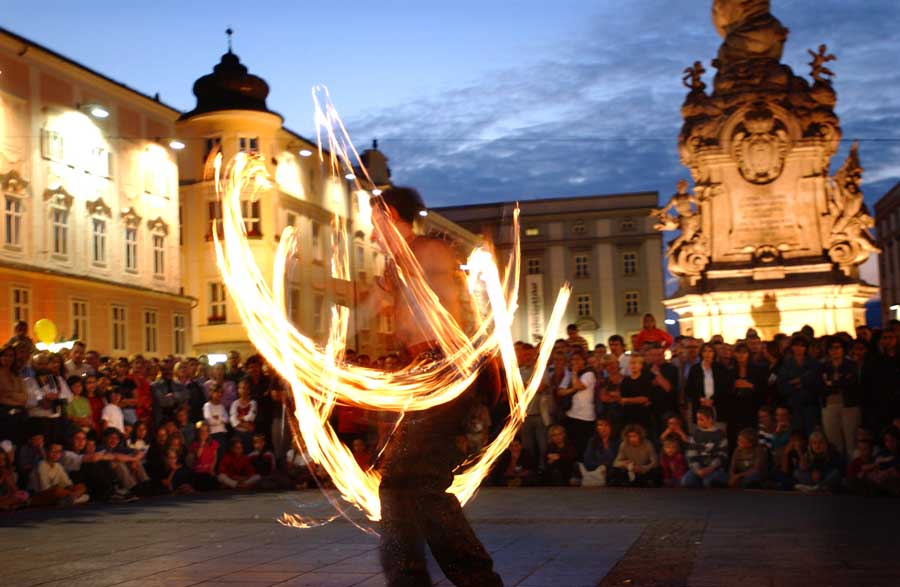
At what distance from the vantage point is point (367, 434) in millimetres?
17750

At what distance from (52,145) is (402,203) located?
35.5m

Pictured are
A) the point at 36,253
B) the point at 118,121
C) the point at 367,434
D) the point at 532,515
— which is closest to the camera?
the point at 532,515

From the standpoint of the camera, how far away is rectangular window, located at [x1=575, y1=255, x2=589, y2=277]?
9019 cm

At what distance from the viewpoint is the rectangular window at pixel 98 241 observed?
42156 mm

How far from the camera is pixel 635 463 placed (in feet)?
53.1

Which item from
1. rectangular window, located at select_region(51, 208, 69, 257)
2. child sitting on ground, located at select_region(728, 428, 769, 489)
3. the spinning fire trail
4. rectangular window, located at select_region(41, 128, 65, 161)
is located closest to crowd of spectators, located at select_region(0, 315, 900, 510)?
child sitting on ground, located at select_region(728, 428, 769, 489)

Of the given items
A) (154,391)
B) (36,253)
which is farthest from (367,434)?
(36,253)

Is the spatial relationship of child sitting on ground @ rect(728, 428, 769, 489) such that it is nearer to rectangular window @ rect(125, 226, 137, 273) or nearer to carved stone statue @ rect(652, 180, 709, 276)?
carved stone statue @ rect(652, 180, 709, 276)

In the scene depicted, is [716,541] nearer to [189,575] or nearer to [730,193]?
[189,575]

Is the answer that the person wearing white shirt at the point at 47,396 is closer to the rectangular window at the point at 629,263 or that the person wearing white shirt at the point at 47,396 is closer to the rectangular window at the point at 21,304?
the rectangular window at the point at 21,304

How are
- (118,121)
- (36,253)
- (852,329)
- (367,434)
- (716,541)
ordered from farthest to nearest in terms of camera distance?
(118,121) < (36,253) < (852,329) < (367,434) < (716,541)

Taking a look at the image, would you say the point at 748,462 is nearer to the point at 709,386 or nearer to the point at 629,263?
the point at 709,386

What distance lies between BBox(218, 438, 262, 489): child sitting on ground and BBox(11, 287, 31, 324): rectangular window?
20.9 metres

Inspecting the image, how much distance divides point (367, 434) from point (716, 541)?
28.7 ft
